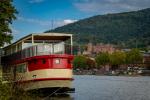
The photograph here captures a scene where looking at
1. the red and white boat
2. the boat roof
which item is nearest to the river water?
the red and white boat

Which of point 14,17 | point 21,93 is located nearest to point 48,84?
point 14,17

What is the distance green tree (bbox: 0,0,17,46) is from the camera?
1433 inches

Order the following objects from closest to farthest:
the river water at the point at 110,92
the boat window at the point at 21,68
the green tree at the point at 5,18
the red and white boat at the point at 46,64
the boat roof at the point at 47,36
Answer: the green tree at the point at 5,18 → the red and white boat at the point at 46,64 → the boat roof at the point at 47,36 → the boat window at the point at 21,68 → the river water at the point at 110,92

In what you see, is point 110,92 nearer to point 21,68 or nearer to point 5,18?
point 21,68

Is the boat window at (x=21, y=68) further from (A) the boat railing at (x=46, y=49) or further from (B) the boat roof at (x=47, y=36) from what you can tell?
(B) the boat roof at (x=47, y=36)

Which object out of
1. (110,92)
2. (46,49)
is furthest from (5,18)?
(110,92)

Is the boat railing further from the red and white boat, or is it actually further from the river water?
the river water

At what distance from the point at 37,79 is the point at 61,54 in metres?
3.16

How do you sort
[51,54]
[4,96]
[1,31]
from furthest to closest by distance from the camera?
Answer: [51,54], [1,31], [4,96]

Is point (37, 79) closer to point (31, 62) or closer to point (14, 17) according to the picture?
point (31, 62)

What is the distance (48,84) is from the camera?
44438 millimetres

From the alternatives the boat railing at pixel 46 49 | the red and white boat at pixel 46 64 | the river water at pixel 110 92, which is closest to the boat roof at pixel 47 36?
the red and white boat at pixel 46 64

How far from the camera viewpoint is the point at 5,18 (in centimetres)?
3675

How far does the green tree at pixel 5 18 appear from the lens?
1433 inches
